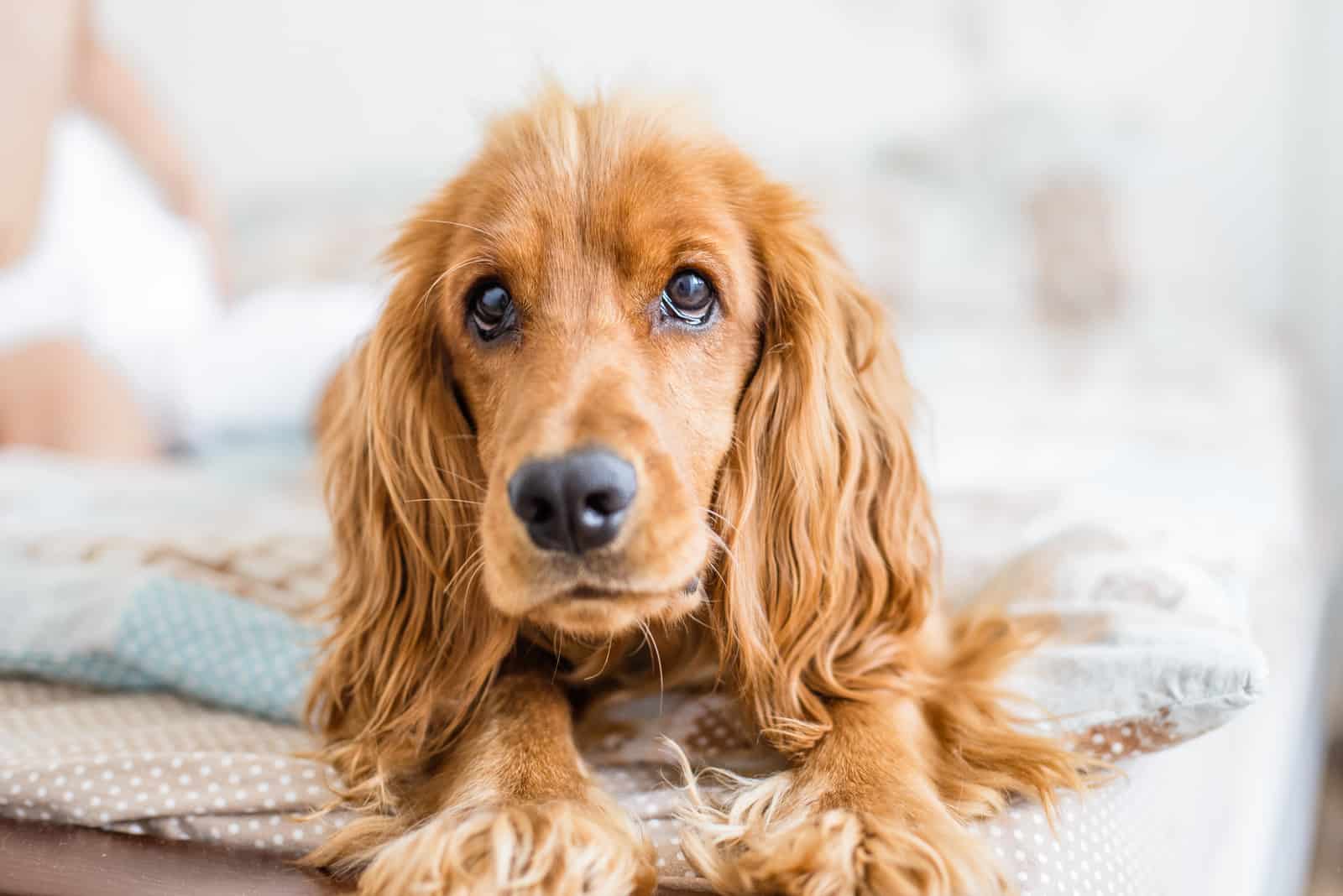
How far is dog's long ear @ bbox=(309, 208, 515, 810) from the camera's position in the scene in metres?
1.34

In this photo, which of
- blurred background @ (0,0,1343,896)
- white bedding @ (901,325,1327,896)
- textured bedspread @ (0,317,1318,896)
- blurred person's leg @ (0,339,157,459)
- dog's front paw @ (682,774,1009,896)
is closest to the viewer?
dog's front paw @ (682,774,1009,896)

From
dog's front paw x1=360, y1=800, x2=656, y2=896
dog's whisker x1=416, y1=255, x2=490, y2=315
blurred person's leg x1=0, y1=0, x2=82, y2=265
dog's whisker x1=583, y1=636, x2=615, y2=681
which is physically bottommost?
dog's front paw x1=360, y1=800, x2=656, y2=896

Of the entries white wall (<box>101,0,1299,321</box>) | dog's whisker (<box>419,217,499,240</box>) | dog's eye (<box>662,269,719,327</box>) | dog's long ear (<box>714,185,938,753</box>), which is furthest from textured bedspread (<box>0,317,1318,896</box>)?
white wall (<box>101,0,1299,321</box>)

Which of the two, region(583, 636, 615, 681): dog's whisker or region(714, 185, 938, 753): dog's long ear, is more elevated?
region(714, 185, 938, 753): dog's long ear

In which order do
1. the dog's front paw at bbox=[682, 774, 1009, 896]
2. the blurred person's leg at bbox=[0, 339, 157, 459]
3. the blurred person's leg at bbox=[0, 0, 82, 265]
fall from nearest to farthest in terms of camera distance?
1. the dog's front paw at bbox=[682, 774, 1009, 896]
2. the blurred person's leg at bbox=[0, 339, 157, 459]
3. the blurred person's leg at bbox=[0, 0, 82, 265]

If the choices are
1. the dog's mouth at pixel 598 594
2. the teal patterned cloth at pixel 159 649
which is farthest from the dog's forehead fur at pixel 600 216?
the teal patterned cloth at pixel 159 649

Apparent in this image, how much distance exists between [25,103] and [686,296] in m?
3.08

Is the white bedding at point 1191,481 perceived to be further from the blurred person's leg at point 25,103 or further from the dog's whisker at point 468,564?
the blurred person's leg at point 25,103

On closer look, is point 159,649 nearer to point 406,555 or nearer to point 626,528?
point 406,555

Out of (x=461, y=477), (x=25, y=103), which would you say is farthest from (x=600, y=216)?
(x=25, y=103)

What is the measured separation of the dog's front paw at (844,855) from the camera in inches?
38.3

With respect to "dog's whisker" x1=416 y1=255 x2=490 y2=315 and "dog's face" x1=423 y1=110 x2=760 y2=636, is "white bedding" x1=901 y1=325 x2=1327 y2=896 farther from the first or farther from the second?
"dog's whisker" x1=416 y1=255 x2=490 y2=315

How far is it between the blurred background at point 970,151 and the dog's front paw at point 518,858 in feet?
6.94

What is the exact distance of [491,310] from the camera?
138cm
